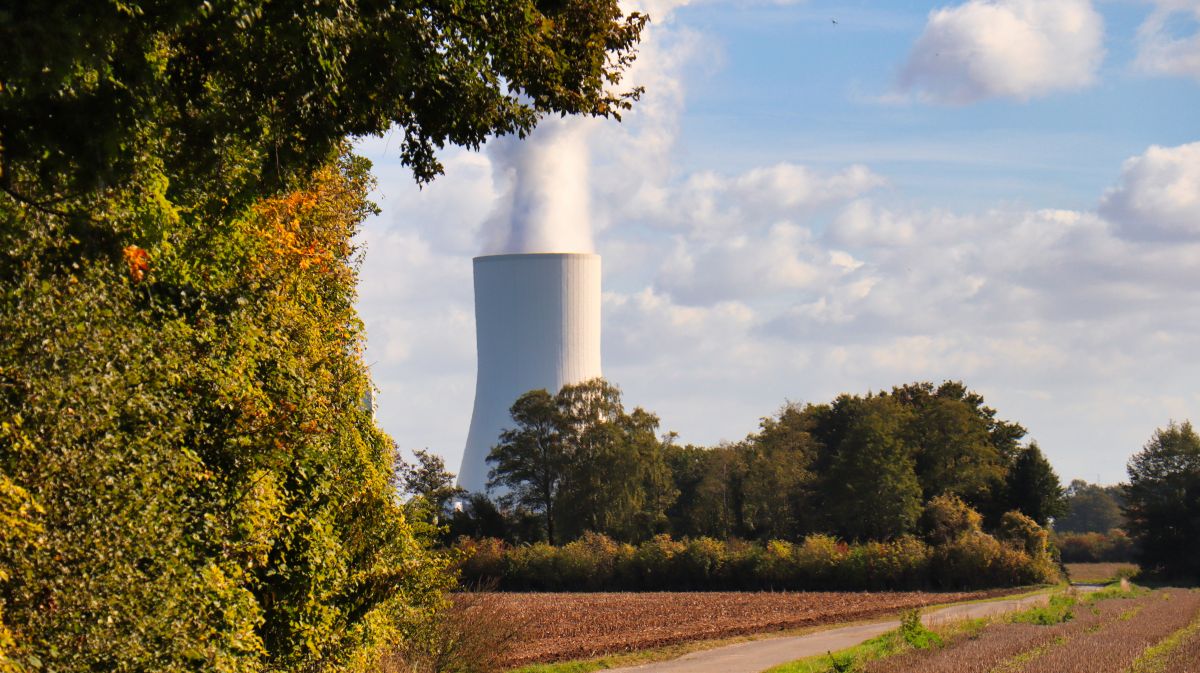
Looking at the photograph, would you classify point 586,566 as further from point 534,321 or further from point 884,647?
point 884,647

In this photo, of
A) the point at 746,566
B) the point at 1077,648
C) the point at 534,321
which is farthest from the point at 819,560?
the point at 1077,648

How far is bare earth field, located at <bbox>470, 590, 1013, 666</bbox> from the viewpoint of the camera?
25.1m

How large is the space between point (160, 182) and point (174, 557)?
2.73 m

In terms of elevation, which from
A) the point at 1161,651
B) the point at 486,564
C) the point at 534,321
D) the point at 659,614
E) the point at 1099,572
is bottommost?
the point at 1161,651

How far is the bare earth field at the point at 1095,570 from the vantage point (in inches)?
2336

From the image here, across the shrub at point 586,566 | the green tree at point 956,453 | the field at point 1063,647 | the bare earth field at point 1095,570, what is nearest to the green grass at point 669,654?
the field at point 1063,647

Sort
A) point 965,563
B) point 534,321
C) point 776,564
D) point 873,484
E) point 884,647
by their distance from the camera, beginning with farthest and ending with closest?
point 873,484 < point 534,321 < point 776,564 < point 965,563 < point 884,647

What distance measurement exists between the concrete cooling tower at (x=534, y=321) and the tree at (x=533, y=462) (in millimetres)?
5398

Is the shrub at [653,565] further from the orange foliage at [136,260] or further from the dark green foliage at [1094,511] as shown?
the dark green foliage at [1094,511]

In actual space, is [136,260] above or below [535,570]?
above

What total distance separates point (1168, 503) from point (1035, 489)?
5.96 m

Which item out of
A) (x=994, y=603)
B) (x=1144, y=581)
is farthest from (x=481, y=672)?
(x=1144, y=581)

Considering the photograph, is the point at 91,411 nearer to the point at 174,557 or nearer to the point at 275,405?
the point at 174,557

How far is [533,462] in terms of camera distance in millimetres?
64438
